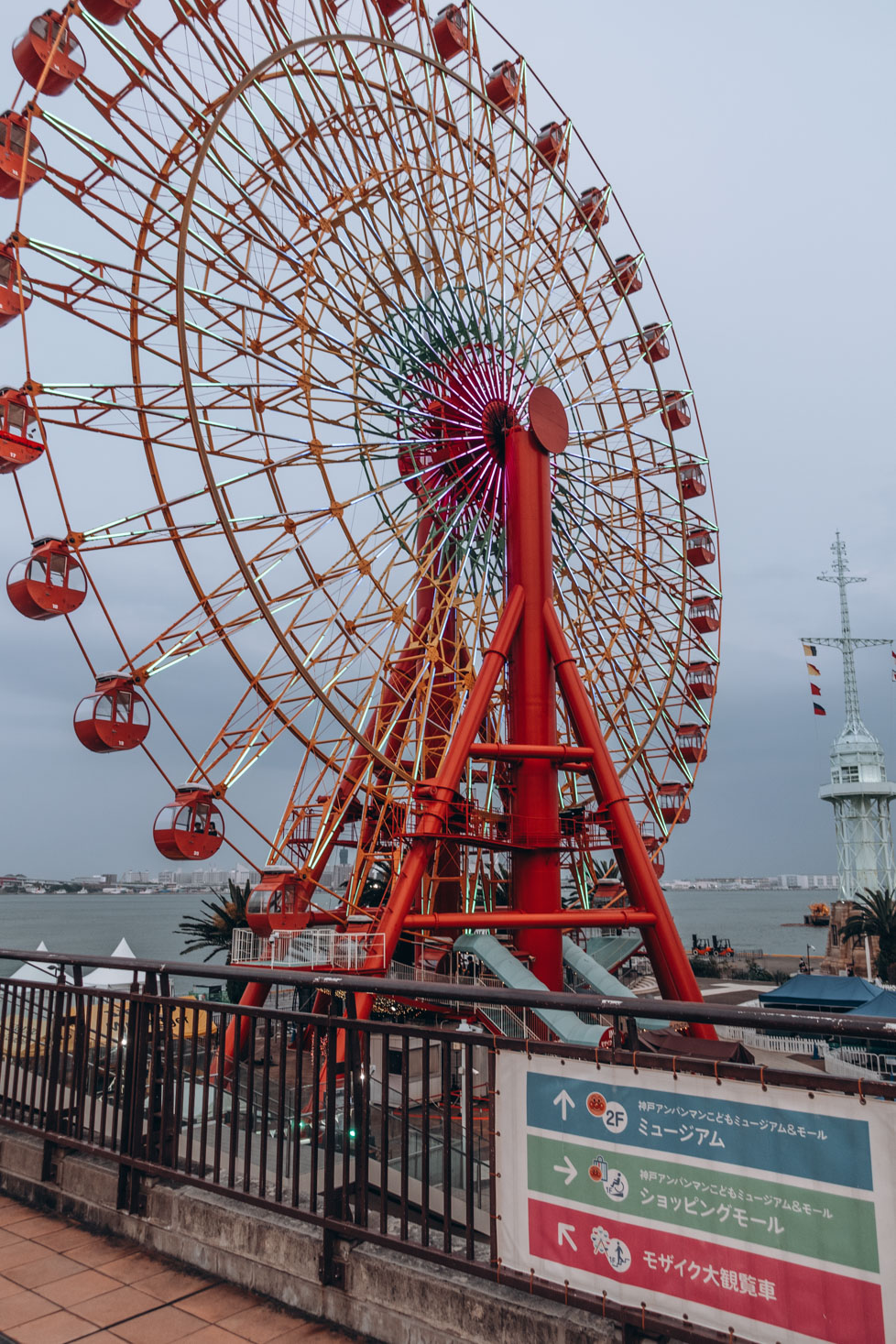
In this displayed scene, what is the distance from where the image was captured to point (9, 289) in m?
15.3

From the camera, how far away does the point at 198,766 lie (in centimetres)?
1816

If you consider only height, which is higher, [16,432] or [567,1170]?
[16,432]

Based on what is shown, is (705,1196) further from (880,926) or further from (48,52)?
(880,926)

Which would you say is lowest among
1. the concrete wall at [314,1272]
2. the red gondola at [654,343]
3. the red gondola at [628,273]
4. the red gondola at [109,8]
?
the concrete wall at [314,1272]

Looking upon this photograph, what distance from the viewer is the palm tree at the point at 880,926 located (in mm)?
43094

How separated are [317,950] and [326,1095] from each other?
1457 centimetres

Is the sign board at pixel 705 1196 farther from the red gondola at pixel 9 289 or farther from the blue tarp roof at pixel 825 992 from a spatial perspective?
the blue tarp roof at pixel 825 992

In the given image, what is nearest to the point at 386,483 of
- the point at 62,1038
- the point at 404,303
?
the point at 404,303

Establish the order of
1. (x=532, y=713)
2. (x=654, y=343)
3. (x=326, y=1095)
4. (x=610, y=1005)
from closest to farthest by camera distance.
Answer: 1. (x=610, y=1005)
2. (x=326, y=1095)
3. (x=532, y=713)
4. (x=654, y=343)

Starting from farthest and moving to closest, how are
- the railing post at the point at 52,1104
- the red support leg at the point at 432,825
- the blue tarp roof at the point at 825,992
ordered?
the blue tarp roof at the point at 825,992 < the red support leg at the point at 432,825 < the railing post at the point at 52,1104

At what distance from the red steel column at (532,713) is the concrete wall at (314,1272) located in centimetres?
1626

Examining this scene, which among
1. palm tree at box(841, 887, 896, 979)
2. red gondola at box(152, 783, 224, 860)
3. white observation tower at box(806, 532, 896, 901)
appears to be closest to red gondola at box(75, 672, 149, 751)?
red gondola at box(152, 783, 224, 860)

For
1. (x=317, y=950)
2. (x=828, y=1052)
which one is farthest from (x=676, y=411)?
(x=317, y=950)

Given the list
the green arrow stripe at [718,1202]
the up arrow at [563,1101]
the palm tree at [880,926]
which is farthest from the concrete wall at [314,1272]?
the palm tree at [880,926]
